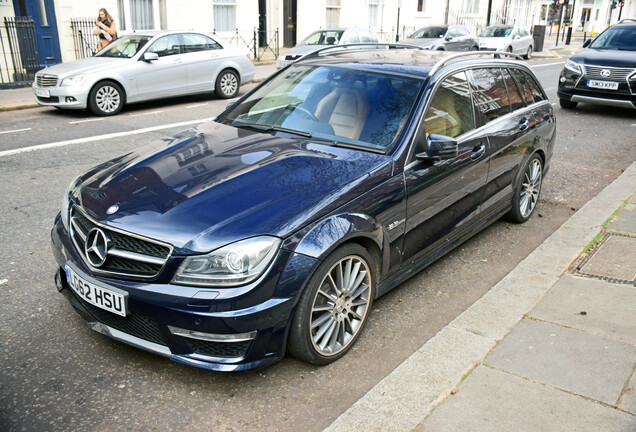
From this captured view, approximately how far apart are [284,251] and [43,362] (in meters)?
1.59

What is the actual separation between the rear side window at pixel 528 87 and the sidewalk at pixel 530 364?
1.72m

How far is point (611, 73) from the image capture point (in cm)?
1134

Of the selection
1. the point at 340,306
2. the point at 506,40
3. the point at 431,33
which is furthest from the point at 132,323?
the point at 506,40

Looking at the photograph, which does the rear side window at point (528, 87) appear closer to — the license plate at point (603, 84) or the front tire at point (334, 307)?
the front tire at point (334, 307)

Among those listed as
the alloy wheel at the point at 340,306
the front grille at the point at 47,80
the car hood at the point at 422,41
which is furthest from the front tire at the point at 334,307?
the car hood at the point at 422,41

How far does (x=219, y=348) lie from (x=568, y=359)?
6.63ft

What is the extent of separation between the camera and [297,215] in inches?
121

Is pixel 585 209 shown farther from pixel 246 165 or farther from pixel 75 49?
pixel 75 49

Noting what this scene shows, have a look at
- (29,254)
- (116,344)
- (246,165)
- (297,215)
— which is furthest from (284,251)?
(29,254)

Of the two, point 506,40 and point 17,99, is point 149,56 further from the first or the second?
point 506,40

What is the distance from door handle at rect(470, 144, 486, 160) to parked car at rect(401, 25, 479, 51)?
18.3m

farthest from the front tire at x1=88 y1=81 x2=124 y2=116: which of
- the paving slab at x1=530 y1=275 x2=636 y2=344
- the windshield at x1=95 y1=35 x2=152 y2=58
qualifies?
the paving slab at x1=530 y1=275 x2=636 y2=344

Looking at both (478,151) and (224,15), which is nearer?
(478,151)

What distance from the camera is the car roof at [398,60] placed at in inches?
172
